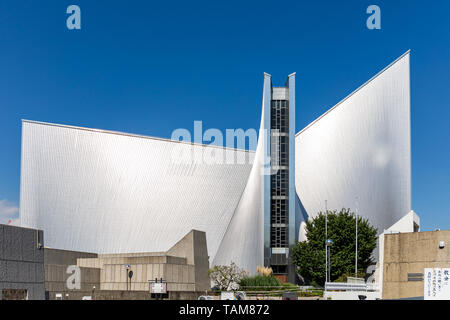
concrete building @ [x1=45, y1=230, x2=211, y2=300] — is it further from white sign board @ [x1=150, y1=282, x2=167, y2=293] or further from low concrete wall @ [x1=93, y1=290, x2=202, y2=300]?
white sign board @ [x1=150, y1=282, x2=167, y2=293]

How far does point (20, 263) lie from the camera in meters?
9.66

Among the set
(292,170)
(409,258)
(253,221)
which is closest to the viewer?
(409,258)

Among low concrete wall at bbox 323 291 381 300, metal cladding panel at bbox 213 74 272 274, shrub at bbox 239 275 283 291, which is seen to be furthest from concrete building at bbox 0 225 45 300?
metal cladding panel at bbox 213 74 272 274

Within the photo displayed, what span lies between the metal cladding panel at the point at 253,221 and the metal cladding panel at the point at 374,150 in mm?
6191

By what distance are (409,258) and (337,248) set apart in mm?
15625

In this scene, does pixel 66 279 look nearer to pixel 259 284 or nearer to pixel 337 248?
pixel 259 284

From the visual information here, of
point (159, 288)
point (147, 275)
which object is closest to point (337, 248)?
point (147, 275)

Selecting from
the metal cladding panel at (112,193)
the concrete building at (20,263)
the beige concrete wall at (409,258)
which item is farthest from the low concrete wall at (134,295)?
the concrete building at (20,263)

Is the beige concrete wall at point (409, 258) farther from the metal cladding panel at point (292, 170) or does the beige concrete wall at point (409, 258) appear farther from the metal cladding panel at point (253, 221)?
the metal cladding panel at point (292, 170)

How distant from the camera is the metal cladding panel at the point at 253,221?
38425mm

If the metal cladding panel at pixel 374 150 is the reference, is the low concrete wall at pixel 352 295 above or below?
below

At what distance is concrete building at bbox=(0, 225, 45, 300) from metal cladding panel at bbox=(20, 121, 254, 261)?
3199 cm

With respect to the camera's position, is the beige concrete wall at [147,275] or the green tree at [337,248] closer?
the beige concrete wall at [147,275]
